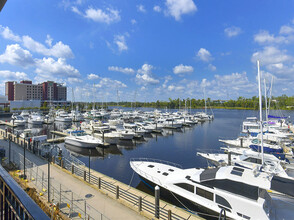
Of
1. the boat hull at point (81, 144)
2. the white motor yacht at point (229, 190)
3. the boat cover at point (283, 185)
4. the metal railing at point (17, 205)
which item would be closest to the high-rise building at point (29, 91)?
the boat hull at point (81, 144)

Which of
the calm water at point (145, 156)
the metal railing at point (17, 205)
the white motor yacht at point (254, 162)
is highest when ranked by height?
the metal railing at point (17, 205)

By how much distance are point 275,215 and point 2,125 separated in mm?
79138

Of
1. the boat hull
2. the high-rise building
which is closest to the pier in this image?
the boat hull

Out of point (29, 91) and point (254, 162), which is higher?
point (29, 91)

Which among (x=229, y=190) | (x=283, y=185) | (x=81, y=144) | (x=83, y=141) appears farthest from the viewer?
(x=81, y=144)

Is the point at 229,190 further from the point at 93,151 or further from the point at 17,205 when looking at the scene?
the point at 93,151

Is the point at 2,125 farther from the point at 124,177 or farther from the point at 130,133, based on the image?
the point at 124,177

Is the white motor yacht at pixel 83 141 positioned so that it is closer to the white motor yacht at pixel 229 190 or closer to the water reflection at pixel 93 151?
the water reflection at pixel 93 151

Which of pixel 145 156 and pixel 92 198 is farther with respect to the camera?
pixel 145 156

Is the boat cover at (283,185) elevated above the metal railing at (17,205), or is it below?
below

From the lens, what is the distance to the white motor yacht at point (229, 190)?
1051cm

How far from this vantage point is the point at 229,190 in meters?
11.4

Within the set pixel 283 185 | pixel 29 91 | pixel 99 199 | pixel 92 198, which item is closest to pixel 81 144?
pixel 92 198

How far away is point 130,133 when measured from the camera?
39750mm
